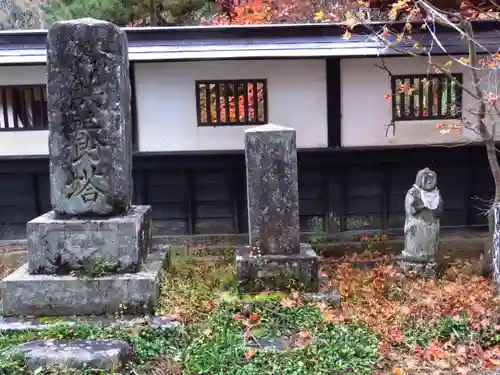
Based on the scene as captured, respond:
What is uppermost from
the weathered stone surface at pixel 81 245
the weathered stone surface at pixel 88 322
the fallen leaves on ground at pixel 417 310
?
the weathered stone surface at pixel 81 245

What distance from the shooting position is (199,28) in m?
11.3

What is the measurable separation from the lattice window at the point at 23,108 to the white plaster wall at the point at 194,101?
2.06 m

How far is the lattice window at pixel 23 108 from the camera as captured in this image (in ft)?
37.1

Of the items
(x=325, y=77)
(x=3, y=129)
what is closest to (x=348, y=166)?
(x=325, y=77)

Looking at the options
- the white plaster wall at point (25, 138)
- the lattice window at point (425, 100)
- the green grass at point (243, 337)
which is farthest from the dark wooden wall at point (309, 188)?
the green grass at point (243, 337)

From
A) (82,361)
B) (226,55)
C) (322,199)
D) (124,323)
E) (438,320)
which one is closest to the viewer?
(82,361)

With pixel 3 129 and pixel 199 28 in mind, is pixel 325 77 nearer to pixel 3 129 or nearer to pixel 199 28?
pixel 199 28

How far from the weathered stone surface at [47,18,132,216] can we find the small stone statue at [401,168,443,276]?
16.1 feet

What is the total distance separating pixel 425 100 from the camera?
455 inches

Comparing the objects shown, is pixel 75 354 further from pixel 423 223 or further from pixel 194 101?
pixel 194 101

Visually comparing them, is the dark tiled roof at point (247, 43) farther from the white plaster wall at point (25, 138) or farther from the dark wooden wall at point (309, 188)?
the dark wooden wall at point (309, 188)

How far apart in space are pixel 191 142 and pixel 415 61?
16.4 ft

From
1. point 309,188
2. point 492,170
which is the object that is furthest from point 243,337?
point 309,188

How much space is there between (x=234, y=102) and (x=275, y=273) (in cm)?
504
